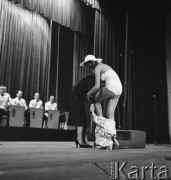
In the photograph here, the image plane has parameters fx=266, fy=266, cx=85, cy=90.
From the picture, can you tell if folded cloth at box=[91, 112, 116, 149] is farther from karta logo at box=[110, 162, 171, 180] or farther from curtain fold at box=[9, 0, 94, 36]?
curtain fold at box=[9, 0, 94, 36]

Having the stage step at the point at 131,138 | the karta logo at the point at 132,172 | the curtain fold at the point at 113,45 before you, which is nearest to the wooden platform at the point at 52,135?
the stage step at the point at 131,138

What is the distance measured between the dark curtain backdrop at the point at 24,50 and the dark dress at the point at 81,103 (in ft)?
15.7

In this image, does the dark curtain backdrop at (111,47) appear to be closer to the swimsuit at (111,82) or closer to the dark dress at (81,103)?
the dark dress at (81,103)

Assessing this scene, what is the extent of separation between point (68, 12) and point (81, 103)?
5.45 meters

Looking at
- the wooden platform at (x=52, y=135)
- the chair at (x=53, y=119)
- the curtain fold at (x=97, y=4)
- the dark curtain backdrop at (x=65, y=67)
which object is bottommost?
the wooden platform at (x=52, y=135)

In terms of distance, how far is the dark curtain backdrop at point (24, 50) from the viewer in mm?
7629

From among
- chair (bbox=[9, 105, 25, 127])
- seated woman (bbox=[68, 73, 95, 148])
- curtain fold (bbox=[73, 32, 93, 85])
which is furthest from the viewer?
curtain fold (bbox=[73, 32, 93, 85])

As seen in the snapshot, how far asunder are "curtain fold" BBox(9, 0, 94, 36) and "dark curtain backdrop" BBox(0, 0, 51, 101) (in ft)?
3.30

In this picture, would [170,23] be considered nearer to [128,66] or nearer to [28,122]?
[128,66]

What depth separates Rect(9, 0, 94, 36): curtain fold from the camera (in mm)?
7202

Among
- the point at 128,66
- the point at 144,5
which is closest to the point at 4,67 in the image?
the point at 128,66

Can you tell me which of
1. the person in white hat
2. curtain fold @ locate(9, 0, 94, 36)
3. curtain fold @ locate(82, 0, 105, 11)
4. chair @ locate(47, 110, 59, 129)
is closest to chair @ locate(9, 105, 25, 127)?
chair @ locate(47, 110, 59, 129)

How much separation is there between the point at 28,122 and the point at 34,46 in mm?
2998

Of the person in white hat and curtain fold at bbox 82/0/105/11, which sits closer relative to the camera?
the person in white hat
